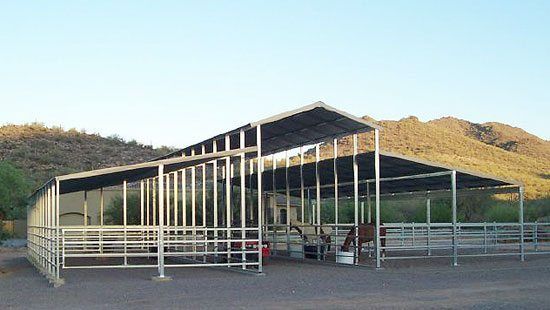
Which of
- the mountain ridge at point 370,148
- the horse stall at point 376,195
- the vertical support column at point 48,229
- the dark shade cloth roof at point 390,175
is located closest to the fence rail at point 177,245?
the vertical support column at point 48,229

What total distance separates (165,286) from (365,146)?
73.2 metres

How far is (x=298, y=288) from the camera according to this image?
16734 mm

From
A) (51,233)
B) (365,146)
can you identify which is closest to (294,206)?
(51,233)

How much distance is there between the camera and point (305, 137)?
2569 centimetres

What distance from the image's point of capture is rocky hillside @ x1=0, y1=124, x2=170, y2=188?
71.4 metres

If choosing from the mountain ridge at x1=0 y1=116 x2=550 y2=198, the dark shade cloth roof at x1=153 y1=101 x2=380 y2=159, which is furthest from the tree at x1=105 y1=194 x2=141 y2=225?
the dark shade cloth roof at x1=153 y1=101 x2=380 y2=159

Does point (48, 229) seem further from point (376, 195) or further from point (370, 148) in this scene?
point (370, 148)

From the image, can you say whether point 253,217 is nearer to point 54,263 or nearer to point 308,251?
point 308,251

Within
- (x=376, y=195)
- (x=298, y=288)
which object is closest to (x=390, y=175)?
(x=376, y=195)

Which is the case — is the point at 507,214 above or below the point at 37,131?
below

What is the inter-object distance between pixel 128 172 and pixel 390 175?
28.6ft

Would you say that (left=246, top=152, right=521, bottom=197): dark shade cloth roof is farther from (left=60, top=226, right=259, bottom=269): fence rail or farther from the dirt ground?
(left=60, top=226, right=259, bottom=269): fence rail

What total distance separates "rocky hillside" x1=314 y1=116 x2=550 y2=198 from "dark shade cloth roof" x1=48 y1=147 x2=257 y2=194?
4806 cm

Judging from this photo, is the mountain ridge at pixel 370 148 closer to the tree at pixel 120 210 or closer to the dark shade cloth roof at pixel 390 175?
the tree at pixel 120 210
